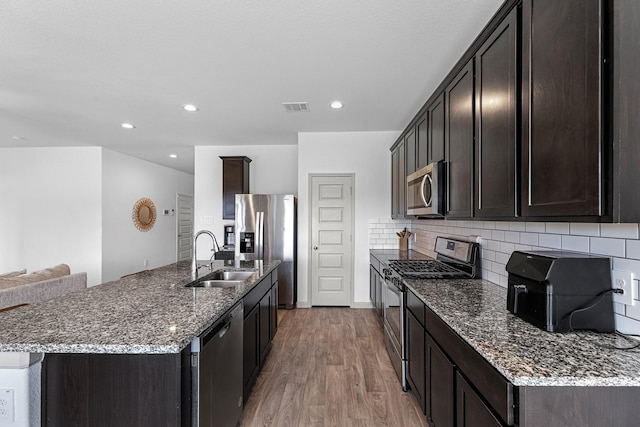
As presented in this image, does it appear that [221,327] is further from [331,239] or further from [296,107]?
[331,239]

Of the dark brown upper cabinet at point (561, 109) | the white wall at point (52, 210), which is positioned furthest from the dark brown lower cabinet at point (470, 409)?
the white wall at point (52, 210)

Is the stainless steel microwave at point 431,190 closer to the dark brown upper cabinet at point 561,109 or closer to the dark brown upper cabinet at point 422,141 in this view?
the dark brown upper cabinet at point 422,141

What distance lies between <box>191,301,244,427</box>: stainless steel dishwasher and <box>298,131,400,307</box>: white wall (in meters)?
2.86

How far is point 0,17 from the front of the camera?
196 centimetres

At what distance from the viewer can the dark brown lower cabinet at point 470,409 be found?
1150 mm

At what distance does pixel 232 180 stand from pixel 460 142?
396 centimetres

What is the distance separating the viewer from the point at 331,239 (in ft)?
15.6

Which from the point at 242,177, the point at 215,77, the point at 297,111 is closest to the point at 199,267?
the point at 215,77

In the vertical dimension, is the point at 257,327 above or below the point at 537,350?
below

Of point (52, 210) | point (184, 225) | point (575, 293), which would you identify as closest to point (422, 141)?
point (575, 293)

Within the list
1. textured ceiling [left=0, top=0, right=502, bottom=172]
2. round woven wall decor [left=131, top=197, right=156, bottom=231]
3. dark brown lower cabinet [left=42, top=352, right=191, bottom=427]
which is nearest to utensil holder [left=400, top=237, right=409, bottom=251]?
textured ceiling [left=0, top=0, right=502, bottom=172]

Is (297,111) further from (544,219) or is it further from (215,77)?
(544,219)

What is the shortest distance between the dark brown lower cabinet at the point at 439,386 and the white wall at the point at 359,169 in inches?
111

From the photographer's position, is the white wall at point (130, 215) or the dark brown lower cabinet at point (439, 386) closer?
the dark brown lower cabinet at point (439, 386)
